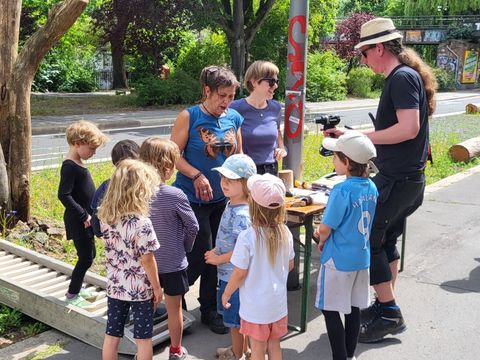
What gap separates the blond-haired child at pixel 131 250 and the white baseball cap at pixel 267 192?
1.76 ft

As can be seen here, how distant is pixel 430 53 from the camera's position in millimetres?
47094

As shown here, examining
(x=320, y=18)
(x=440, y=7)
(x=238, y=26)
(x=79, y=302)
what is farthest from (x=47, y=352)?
(x=440, y=7)

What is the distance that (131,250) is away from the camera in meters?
2.95

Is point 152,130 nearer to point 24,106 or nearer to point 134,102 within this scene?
point 134,102

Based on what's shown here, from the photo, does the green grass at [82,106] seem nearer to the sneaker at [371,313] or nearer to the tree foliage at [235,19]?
the tree foliage at [235,19]

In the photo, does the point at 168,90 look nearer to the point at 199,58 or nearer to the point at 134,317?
the point at 199,58

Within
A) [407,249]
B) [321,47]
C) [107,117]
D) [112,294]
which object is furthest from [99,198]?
[321,47]

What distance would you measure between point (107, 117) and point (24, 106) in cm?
1281

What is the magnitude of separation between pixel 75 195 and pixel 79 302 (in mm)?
738

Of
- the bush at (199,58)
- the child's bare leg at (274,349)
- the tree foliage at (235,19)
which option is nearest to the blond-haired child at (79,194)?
the child's bare leg at (274,349)

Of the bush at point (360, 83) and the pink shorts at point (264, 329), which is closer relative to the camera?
the pink shorts at point (264, 329)

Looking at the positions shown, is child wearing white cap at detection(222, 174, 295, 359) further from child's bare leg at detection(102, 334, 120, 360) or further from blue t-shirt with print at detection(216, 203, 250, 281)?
child's bare leg at detection(102, 334, 120, 360)

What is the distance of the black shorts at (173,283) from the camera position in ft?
10.9

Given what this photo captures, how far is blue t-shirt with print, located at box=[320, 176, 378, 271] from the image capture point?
3172 millimetres
